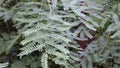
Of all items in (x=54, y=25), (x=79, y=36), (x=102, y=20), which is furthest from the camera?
(x=79, y=36)

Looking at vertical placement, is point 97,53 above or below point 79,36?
below

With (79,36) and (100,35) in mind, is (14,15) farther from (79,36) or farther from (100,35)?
(100,35)

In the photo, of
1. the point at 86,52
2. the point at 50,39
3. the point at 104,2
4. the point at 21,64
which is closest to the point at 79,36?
the point at 86,52

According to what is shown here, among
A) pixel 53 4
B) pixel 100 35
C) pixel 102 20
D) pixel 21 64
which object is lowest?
pixel 21 64

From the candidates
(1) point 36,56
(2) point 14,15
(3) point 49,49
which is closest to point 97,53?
(1) point 36,56

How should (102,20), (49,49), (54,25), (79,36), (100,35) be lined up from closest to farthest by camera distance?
(49,49) < (54,25) < (102,20) < (79,36) < (100,35)

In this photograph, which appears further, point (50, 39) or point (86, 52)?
point (86, 52)
